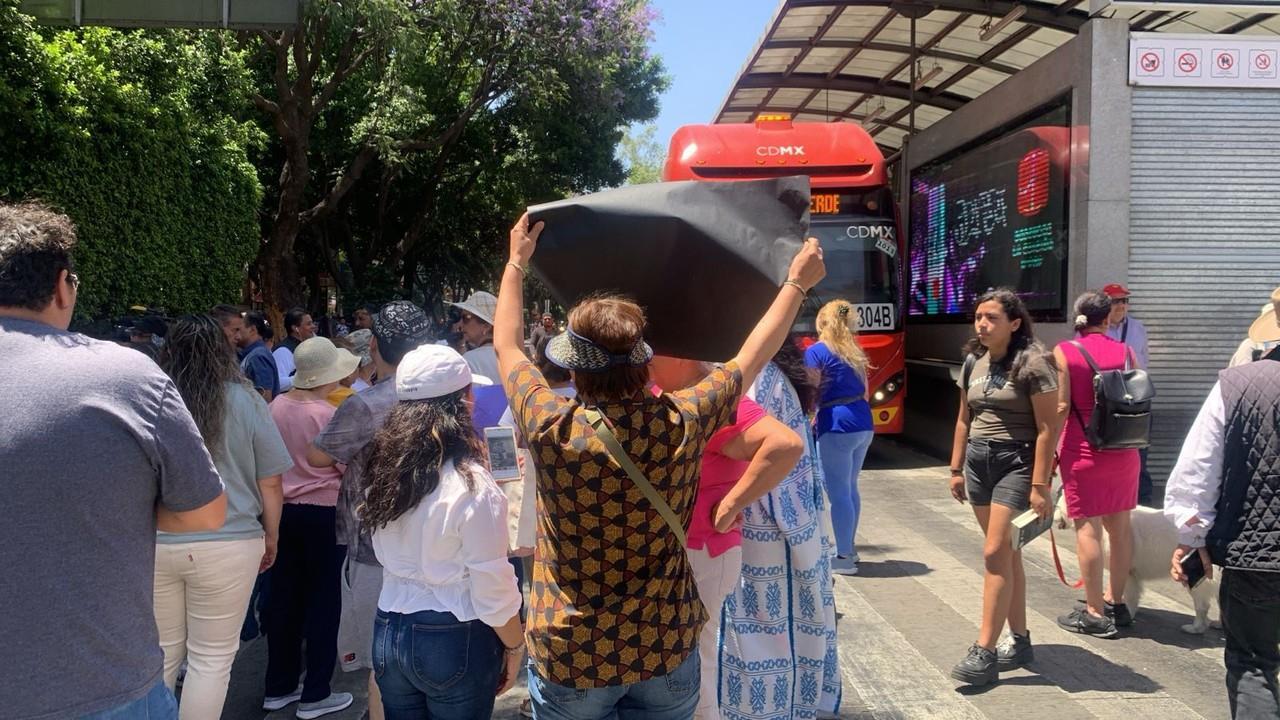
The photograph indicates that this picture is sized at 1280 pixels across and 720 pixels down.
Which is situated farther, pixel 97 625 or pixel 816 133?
pixel 816 133

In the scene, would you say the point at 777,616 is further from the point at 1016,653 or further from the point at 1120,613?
the point at 1120,613

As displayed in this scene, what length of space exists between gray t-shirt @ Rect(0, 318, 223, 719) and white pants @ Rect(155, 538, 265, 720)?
4.05ft

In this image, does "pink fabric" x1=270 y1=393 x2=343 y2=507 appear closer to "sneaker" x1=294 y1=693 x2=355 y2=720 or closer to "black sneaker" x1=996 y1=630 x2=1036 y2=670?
"sneaker" x1=294 y1=693 x2=355 y2=720

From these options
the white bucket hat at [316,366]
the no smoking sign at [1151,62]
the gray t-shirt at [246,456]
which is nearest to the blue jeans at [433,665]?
the gray t-shirt at [246,456]

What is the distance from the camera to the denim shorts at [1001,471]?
4.51 m

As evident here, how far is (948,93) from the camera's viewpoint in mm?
14086

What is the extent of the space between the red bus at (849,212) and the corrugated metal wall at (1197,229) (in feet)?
7.89

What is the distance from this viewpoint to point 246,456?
3.70 meters

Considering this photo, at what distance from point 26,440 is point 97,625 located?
0.42 m

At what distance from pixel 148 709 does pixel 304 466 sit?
85.6 inches

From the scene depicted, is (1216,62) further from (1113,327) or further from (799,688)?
(799,688)

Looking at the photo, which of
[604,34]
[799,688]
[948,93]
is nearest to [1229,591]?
[799,688]

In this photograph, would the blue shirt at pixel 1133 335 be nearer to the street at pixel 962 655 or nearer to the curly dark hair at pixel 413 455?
the street at pixel 962 655

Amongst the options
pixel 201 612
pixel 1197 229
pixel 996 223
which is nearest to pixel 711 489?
pixel 201 612
